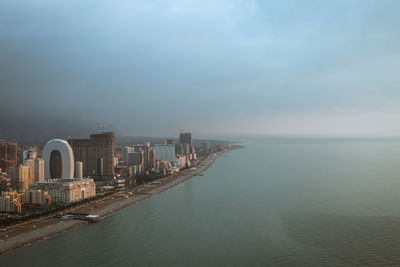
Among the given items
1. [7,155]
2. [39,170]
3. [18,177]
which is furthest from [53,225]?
[7,155]

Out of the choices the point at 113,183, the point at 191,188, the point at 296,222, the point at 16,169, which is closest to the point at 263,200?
the point at 296,222

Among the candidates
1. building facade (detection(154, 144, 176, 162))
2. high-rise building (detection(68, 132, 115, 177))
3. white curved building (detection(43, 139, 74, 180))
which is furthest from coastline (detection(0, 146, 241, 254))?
building facade (detection(154, 144, 176, 162))

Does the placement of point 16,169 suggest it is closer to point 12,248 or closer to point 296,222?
point 12,248

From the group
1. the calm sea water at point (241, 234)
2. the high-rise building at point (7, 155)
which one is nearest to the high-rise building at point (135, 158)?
the high-rise building at point (7, 155)

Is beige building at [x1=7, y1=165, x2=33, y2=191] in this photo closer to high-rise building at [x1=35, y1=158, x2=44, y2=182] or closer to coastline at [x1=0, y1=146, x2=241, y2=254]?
high-rise building at [x1=35, y1=158, x2=44, y2=182]

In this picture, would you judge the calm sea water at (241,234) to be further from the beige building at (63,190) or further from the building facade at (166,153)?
the building facade at (166,153)

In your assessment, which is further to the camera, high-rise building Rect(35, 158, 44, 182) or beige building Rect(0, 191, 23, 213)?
high-rise building Rect(35, 158, 44, 182)

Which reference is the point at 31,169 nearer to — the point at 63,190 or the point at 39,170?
the point at 39,170
